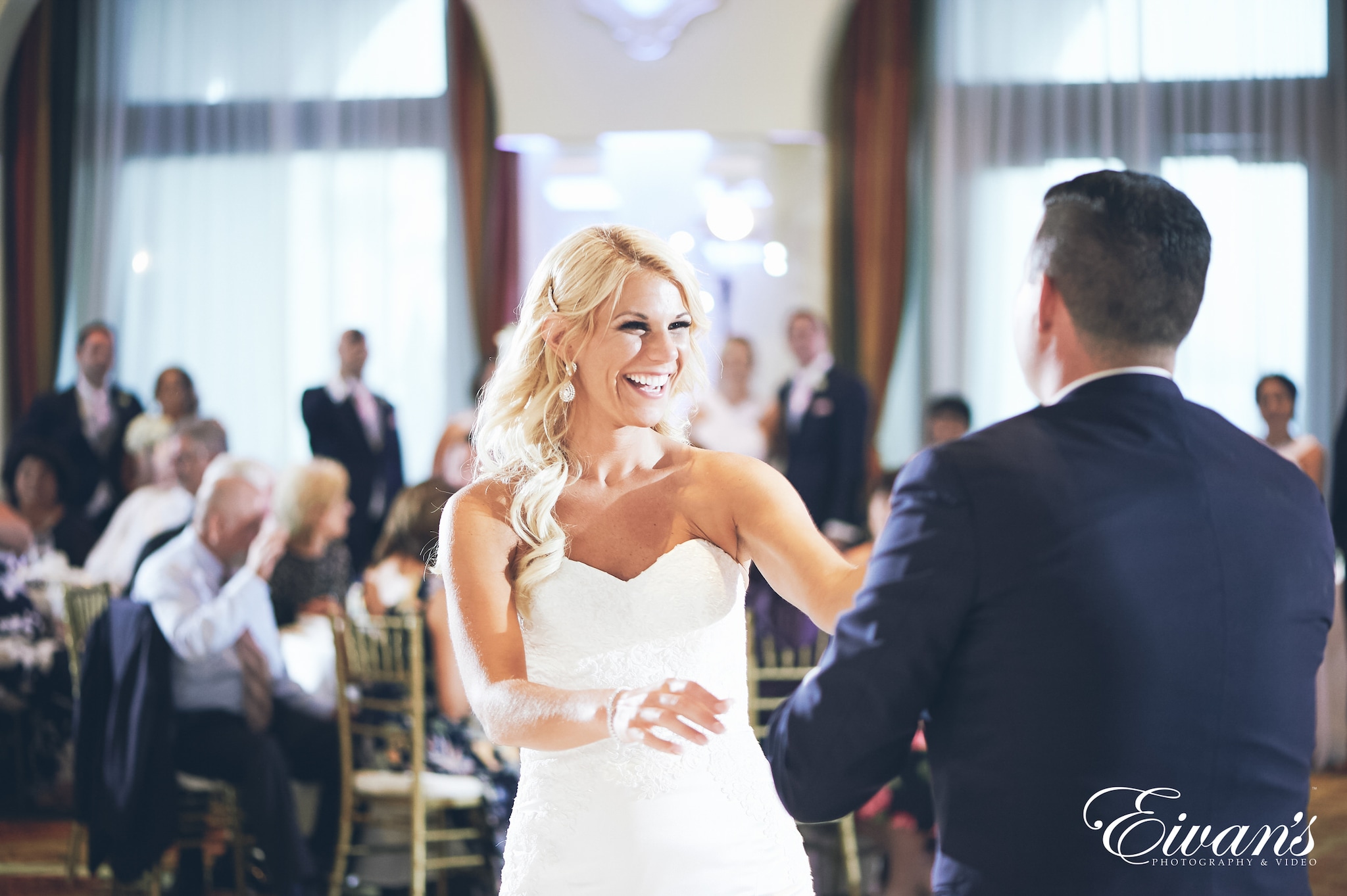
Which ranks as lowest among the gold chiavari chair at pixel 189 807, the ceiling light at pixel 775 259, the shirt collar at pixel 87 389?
the gold chiavari chair at pixel 189 807

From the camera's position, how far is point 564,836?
1.79m

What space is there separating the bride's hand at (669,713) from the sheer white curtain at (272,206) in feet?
20.8

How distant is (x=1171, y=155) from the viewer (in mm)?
7164

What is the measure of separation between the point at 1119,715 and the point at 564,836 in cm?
90

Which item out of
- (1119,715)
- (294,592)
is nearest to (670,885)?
(1119,715)

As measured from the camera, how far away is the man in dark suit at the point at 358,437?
6875mm

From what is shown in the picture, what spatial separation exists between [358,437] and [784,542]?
547cm

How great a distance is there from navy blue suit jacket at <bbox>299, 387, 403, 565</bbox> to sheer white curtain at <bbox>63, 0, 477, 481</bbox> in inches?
23.9

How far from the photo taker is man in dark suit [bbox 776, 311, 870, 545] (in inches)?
248

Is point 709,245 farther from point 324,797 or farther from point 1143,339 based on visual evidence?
point 1143,339

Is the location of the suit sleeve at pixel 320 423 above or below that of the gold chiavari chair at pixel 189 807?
above

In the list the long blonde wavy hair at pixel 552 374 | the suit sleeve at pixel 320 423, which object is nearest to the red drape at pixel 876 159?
the suit sleeve at pixel 320 423

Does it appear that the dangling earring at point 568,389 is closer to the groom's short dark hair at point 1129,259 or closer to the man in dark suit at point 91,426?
the groom's short dark hair at point 1129,259

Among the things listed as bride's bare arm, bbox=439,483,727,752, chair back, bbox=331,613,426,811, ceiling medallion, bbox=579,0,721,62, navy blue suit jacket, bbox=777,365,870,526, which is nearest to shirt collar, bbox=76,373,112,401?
ceiling medallion, bbox=579,0,721,62
